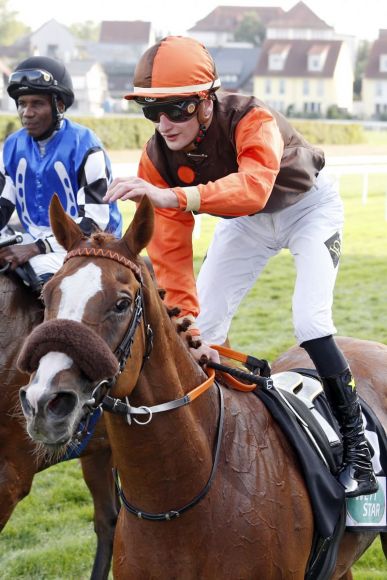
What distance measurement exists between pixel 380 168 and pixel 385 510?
16377 millimetres

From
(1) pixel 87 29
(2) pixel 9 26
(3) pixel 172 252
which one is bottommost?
(1) pixel 87 29

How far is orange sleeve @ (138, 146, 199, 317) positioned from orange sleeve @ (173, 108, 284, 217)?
0.38 metres

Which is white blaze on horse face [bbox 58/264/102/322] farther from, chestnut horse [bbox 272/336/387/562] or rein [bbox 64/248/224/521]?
chestnut horse [bbox 272/336/387/562]

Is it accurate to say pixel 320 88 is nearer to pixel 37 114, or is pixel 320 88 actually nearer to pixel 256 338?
pixel 256 338

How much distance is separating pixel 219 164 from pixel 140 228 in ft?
3.21

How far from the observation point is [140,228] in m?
2.61

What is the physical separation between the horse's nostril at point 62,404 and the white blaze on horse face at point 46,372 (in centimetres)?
4

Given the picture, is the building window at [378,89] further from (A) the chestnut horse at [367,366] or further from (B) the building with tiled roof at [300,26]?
(A) the chestnut horse at [367,366]

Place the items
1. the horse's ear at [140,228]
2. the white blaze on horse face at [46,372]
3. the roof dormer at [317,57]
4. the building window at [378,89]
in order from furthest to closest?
1. the roof dormer at [317,57]
2. the building window at [378,89]
3. the horse's ear at [140,228]
4. the white blaze on horse face at [46,372]

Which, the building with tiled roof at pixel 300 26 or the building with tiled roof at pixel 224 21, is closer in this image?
the building with tiled roof at pixel 300 26

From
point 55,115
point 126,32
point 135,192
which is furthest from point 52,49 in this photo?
point 135,192

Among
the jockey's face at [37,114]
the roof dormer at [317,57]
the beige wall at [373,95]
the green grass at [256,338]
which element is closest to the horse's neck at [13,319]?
the jockey's face at [37,114]

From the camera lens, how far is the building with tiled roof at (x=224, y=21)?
14312 centimetres

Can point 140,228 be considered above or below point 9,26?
above
